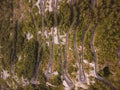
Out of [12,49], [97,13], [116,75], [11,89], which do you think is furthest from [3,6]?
[116,75]

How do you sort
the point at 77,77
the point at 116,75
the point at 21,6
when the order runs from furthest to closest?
1. the point at 21,6
2. the point at 77,77
3. the point at 116,75

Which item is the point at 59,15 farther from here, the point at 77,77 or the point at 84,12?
the point at 77,77

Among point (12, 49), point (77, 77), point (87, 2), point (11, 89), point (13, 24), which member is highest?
point (87, 2)

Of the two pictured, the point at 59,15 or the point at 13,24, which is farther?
the point at 13,24

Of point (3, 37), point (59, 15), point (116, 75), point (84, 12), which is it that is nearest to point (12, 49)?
point (3, 37)

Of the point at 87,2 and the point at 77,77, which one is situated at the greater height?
the point at 87,2

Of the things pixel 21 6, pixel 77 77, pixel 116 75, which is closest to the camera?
pixel 116 75

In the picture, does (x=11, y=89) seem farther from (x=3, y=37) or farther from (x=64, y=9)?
(x=64, y=9)
